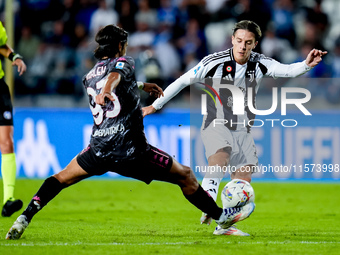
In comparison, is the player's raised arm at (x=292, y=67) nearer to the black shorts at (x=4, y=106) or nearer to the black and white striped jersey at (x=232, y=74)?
the black and white striped jersey at (x=232, y=74)

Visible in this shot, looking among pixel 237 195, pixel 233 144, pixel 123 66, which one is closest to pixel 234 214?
pixel 237 195

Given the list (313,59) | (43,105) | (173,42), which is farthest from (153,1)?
(313,59)

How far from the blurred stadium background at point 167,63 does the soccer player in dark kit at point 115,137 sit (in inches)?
253

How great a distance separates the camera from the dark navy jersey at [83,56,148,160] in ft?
19.7

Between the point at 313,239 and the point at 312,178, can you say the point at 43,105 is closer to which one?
the point at 312,178

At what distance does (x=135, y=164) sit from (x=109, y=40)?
1.08 metres

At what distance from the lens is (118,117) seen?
19.7 ft

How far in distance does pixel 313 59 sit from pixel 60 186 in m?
2.68

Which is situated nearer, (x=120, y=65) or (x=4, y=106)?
(x=120, y=65)

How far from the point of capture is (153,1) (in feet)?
50.8

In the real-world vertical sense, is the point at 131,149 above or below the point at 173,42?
below

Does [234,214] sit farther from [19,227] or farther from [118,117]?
[19,227]

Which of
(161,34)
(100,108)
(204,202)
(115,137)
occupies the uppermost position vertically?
(161,34)

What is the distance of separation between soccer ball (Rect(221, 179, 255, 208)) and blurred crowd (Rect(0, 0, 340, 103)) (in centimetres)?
730
